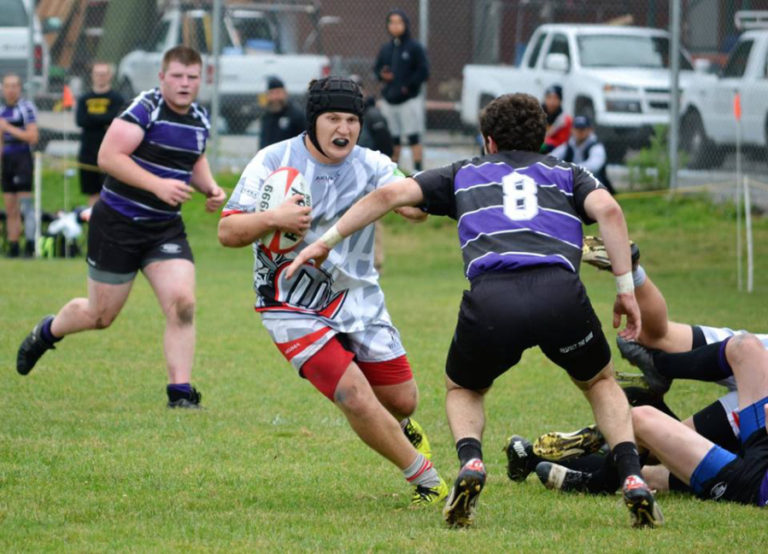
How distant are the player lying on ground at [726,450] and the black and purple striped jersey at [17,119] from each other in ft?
41.0

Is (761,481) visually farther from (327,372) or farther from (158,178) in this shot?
(158,178)

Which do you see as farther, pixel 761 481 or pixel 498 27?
pixel 498 27

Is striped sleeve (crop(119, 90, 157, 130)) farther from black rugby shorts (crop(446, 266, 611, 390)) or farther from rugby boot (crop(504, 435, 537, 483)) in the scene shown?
black rugby shorts (crop(446, 266, 611, 390))

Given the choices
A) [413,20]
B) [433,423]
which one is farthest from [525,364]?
[413,20]

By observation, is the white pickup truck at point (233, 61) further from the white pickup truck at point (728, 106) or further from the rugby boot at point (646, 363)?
the rugby boot at point (646, 363)

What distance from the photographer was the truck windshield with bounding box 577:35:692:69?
1977 cm

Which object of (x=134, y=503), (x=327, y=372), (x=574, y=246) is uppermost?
(x=574, y=246)

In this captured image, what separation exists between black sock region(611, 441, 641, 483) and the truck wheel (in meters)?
13.9

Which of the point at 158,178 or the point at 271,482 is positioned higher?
the point at 158,178

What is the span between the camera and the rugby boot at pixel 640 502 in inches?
201

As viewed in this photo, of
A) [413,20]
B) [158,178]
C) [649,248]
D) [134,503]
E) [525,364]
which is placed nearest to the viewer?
[134,503]

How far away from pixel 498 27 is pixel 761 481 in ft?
53.4

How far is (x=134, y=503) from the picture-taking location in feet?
18.7

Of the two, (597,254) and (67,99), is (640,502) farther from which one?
(67,99)
